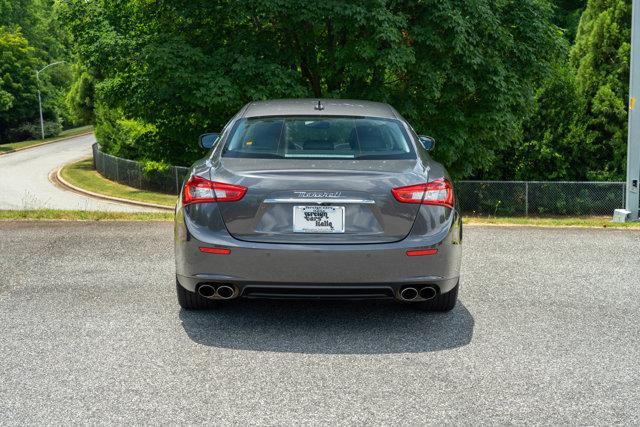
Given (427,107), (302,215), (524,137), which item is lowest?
(524,137)

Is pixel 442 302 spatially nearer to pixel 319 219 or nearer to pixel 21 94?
pixel 319 219

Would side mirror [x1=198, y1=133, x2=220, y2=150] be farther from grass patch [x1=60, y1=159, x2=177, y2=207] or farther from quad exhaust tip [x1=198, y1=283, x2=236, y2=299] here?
grass patch [x1=60, y1=159, x2=177, y2=207]

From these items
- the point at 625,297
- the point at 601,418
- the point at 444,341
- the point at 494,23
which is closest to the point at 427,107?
the point at 494,23

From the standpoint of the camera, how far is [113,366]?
15.2 feet

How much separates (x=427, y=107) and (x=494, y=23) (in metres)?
2.27

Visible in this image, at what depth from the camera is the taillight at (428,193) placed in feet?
16.7

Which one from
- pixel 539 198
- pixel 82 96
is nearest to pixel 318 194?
pixel 539 198

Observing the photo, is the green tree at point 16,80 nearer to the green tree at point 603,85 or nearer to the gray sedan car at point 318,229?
the green tree at point 603,85

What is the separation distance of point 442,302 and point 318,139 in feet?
4.89

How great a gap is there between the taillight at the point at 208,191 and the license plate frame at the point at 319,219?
0.40m

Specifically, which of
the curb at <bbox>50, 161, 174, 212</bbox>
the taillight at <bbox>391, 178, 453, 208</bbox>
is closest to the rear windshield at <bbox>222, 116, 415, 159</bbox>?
the taillight at <bbox>391, 178, 453, 208</bbox>

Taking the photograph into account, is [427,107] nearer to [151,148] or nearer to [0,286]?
[151,148]

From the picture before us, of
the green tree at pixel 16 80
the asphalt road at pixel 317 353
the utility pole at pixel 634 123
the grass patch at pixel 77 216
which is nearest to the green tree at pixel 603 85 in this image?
the utility pole at pixel 634 123

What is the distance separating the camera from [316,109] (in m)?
6.12
